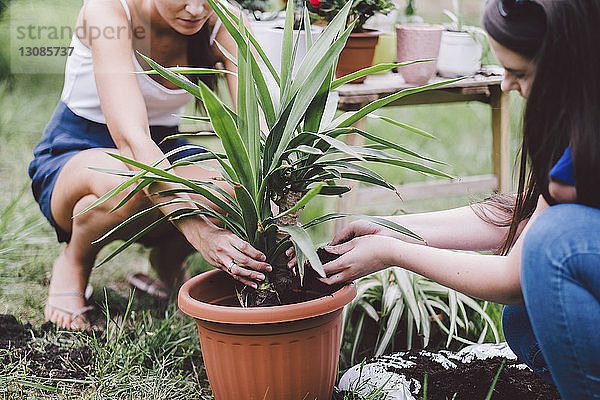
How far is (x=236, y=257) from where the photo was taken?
136 cm

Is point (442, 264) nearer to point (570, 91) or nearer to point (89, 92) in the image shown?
point (570, 91)

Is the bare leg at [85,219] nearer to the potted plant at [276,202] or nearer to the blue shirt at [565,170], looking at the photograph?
the potted plant at [276,202]

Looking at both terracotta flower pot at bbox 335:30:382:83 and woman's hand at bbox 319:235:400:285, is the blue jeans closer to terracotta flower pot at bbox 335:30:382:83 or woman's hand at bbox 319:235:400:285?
woman's hand at bbox 319:235:400:285

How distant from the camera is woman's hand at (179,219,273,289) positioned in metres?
1.36

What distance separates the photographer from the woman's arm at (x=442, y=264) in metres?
1.21

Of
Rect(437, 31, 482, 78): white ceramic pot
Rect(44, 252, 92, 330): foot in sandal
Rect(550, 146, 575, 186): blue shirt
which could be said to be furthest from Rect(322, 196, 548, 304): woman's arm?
Rect(437, 31, 482, 78): white ceramic pot

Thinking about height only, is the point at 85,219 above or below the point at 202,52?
below

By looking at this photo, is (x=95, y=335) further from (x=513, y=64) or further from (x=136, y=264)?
(x=513, y=64)

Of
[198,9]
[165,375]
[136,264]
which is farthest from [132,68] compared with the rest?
[136,264]

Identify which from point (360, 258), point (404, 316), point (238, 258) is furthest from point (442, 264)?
point (404, 316)

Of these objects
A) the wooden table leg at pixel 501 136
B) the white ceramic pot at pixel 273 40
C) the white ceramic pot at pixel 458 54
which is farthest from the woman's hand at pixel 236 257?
the wooden table leg at pixel 501 136

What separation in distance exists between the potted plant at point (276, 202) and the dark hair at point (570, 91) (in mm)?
246

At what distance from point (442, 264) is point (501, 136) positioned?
4.88 ft

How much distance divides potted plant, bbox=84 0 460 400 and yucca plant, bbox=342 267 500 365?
352 millimetres
